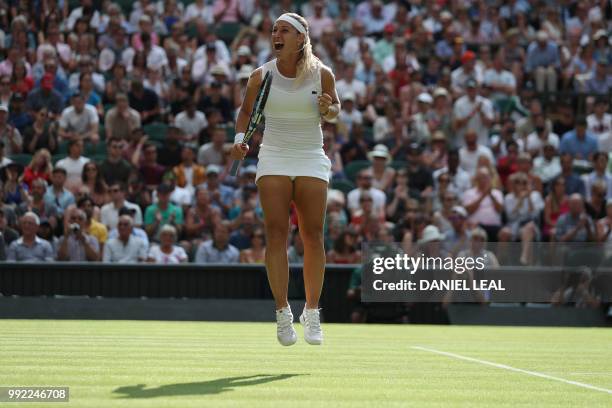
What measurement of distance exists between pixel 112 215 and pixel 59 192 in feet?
2.48

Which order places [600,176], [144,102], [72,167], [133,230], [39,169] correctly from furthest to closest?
[144,102], [600,176], [72,167], [39,169], [133,230]

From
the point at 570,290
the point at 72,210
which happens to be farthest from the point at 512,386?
the point at 72,210

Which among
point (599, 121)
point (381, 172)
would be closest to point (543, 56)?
point (599, 121)

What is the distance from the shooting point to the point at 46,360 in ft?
21.2

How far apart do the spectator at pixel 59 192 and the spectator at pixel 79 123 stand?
1.74 meters

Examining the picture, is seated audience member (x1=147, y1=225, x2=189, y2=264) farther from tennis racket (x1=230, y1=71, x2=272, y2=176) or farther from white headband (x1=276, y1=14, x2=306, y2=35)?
white headband (x1=276, y1=14, x2=306, y2=35)

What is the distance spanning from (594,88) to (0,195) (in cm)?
1003

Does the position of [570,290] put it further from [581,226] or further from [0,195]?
[0,195]

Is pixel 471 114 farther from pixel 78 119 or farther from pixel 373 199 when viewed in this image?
pixel 78 119

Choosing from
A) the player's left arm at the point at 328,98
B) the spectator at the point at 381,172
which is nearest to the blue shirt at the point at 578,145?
the spectator at the point at 381,172

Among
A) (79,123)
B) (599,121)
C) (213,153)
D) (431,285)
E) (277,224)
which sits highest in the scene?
(599,121)

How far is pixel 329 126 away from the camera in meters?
17.5

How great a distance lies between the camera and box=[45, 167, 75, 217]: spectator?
15258 mm

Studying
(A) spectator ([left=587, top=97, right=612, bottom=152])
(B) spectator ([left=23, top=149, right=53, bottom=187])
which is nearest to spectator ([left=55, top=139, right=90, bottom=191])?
(B) spectator ([left=23, top=149, right=53, bottom=187])
